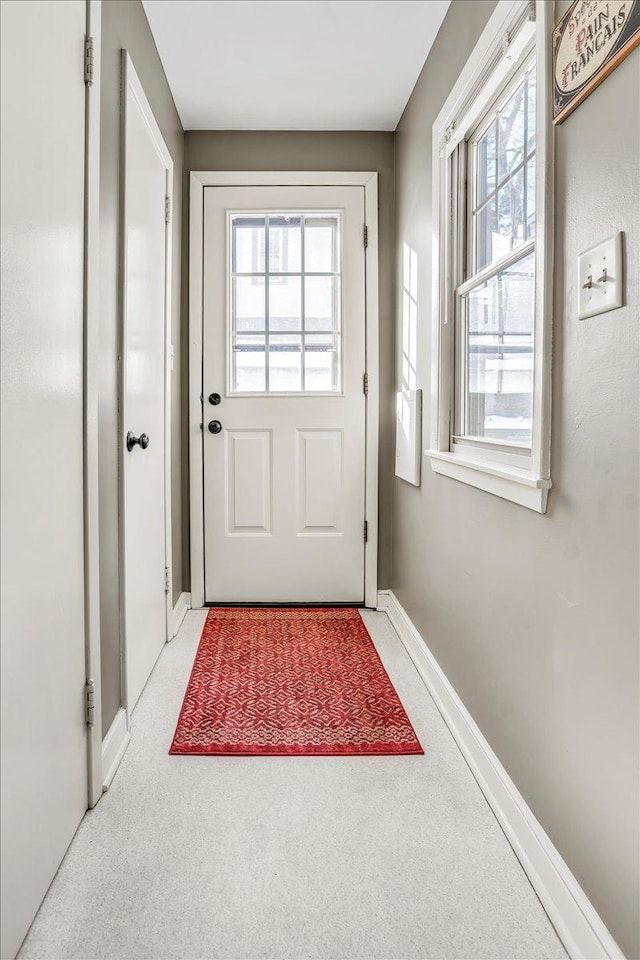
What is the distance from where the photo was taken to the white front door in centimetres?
307

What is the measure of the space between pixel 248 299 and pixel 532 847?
2.59 metres

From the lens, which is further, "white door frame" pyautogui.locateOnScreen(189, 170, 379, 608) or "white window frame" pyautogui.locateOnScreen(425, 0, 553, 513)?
"white door frame" pyautogui.locateOnScreen(189, 170, 379, 608)

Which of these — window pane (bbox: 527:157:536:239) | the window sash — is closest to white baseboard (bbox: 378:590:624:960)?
the window sash

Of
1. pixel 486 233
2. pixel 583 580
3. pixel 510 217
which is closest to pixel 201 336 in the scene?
pixel 486 233

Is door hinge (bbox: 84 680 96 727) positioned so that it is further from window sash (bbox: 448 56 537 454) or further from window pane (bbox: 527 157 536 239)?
window pane (bbox: 527 157 536 239)

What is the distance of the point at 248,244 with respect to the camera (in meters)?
3.09

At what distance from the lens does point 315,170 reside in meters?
3.06

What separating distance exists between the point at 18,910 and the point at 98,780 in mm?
434

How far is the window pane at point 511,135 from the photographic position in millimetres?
1614

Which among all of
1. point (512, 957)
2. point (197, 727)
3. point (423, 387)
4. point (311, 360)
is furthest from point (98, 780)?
point (311, 360)

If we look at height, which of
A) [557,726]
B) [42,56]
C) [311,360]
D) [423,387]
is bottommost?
[557,726]

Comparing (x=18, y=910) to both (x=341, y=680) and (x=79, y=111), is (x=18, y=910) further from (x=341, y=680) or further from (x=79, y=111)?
(x=79, y=111)

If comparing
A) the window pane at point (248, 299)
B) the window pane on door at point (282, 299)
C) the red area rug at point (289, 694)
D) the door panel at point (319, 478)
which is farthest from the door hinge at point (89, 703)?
the window pane at point (248, 299)

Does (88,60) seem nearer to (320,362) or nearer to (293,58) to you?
(293,58)
